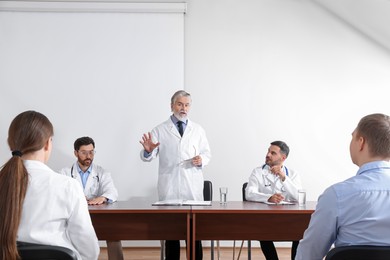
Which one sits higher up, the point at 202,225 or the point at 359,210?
the point at 359,210

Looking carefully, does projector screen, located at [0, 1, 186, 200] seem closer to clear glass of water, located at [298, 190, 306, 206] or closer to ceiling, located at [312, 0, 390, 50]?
ceiling, located at [312, 0, 390, 50]

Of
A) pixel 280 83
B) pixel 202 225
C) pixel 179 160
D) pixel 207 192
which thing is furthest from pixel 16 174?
pixel 280 83

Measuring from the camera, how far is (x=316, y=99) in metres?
5.50

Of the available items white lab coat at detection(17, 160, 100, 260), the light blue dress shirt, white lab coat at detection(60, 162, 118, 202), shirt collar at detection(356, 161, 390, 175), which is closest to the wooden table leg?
white lab coat at detection(60, 162, 118, 202)

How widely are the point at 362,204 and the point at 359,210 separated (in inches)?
0.9

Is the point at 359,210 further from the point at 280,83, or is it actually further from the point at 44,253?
the point at 280,83

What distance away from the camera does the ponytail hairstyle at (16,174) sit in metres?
1.57

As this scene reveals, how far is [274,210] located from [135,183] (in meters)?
2.69

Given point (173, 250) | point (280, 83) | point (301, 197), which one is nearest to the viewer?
point (301, 197)

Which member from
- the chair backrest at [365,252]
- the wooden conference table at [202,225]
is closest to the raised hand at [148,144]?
the wooden conference table at [202,225]

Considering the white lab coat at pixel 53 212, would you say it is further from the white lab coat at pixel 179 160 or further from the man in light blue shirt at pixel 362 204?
the white lab coat at pixel 179 160

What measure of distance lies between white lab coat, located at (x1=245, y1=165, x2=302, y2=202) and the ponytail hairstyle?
2144mm

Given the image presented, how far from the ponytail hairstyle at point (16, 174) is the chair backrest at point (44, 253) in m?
0.03

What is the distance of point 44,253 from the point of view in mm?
1456
